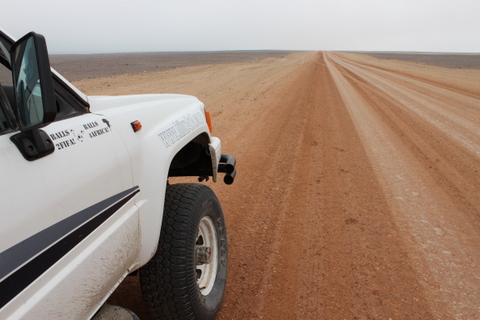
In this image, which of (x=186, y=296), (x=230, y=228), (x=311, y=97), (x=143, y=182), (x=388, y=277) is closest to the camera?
(x=143, y=182)

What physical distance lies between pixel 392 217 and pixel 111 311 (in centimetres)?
333

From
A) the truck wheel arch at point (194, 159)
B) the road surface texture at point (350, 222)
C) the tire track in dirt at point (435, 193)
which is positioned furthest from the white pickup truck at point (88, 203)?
the tire track in dirt at point (435, 193)

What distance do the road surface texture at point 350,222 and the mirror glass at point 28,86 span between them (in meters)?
1.88

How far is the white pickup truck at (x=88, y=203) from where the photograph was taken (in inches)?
46.3

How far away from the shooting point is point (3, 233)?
3.58 ft

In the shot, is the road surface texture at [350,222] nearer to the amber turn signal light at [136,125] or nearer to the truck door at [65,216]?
the truck door at [65,216]

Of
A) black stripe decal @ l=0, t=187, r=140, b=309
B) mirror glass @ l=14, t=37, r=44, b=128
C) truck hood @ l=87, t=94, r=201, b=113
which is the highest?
mirror glass @ l=14, t=37, r=44, b=128

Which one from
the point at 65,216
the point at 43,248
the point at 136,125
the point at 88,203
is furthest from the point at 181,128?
the point at 43,248

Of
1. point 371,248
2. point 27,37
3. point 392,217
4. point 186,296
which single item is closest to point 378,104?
point 392,217

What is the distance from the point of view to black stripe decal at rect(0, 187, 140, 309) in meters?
1.10

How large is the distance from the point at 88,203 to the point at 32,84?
0.54 m

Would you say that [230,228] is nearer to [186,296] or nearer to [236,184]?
[236,184]

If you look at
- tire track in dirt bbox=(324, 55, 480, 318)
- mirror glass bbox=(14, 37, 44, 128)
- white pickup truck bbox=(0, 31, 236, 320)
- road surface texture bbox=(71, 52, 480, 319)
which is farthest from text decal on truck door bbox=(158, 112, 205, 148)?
tire track in dirt bbox=(324, 55, 480, 318)

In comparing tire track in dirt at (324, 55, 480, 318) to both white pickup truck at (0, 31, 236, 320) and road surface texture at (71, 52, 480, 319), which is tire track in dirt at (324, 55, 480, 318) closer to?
road surface texture at (71, 52, 480, 319)
